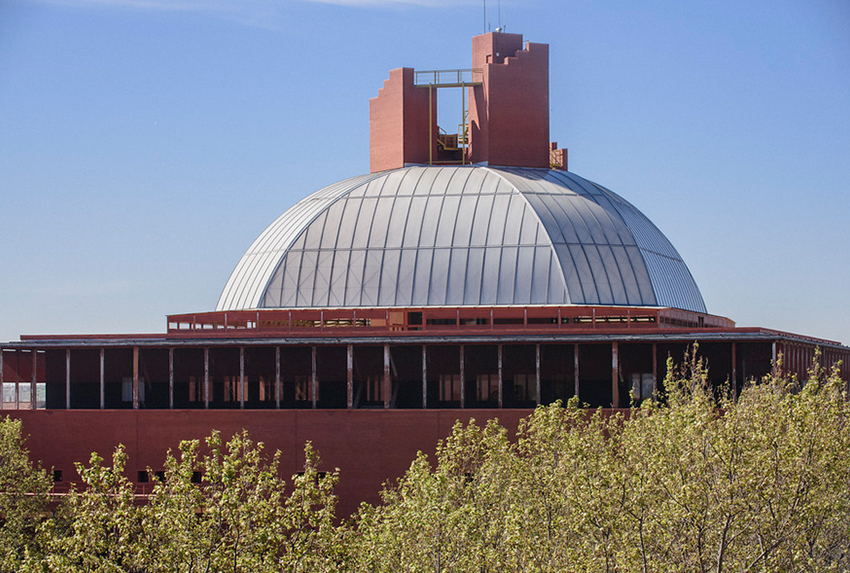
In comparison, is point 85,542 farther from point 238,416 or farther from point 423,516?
point 238,416

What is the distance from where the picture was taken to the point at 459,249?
59.2 meters

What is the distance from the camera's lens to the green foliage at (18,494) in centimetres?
4078

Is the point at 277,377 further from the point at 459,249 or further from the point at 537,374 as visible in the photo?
the point at 459,249

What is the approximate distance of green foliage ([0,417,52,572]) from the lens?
40.8 m

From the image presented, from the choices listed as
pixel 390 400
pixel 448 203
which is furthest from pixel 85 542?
pixel 448 203

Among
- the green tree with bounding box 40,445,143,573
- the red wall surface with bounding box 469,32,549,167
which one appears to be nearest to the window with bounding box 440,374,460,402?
the red wall surface with bounding box 469,32,549,167

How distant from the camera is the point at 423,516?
2578 centimetres

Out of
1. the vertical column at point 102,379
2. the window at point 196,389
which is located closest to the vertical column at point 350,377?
the window at point 196,389

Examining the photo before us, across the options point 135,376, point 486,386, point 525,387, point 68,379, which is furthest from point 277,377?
point 525,387

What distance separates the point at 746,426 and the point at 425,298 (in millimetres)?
32406

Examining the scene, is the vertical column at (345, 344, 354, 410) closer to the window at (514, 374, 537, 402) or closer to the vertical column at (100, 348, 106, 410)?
the window at (514, 374, 537, 402)

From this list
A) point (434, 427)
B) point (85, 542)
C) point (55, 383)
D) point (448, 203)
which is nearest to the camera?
point (85, 542)

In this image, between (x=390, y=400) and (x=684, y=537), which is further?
(x=390, y=400)

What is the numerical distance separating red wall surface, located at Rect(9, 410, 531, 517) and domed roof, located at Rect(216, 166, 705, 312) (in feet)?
43.9
